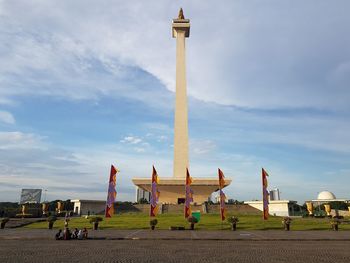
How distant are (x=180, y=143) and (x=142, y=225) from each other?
104 ft

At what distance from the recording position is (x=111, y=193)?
26.6 metres

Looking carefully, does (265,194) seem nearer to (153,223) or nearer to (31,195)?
(153,223)

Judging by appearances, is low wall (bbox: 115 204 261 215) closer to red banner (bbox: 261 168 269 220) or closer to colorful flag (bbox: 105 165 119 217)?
red banner (bbox: 261 168 269 220)

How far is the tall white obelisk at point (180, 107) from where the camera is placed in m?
60.6

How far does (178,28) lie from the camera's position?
67500 mm

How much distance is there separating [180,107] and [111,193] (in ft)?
124

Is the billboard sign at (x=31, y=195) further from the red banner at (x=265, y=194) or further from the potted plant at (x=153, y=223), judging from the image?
the red banner at (x=265, y=194)

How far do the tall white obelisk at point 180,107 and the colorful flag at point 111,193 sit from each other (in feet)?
111

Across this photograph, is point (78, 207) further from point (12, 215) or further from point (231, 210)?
point (231, 210)

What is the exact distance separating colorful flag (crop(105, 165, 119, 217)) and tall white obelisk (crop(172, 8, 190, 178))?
3388 cm

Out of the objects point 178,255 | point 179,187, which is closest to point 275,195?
point 179,187

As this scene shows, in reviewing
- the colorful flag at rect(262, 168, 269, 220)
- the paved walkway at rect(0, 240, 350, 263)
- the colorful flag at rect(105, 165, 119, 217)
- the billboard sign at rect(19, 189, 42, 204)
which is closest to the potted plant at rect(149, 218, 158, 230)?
the colorful flag at rect(105, 165, 119, 217)

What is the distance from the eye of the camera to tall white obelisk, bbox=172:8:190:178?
199 ft

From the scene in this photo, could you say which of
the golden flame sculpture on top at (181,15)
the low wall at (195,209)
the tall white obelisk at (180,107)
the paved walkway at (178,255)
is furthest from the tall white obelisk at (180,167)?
the paved walkway at (178,255)
